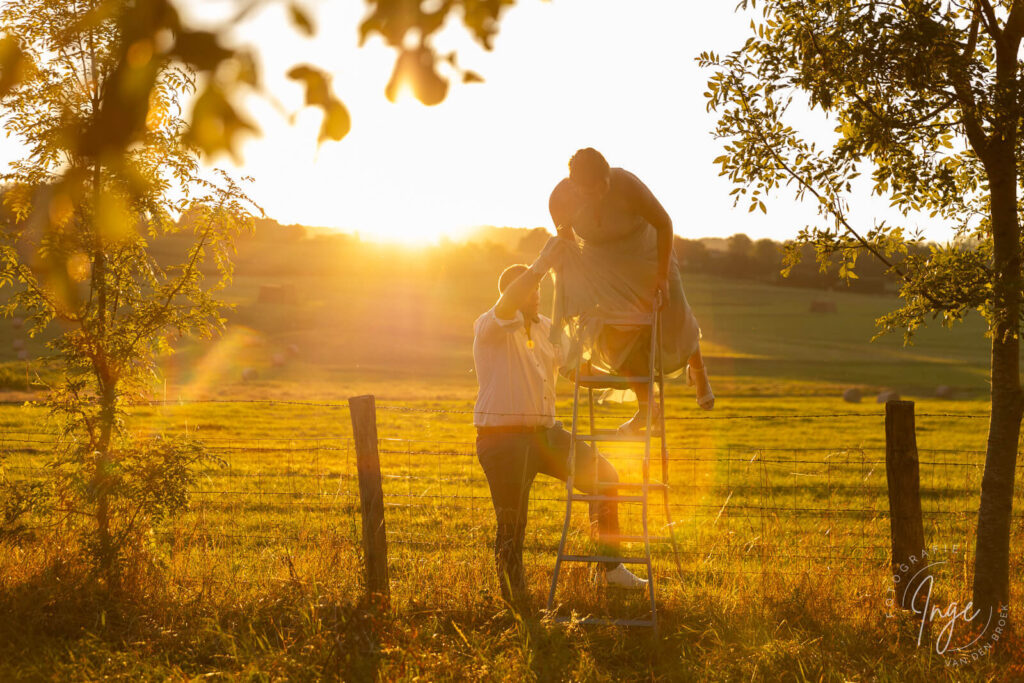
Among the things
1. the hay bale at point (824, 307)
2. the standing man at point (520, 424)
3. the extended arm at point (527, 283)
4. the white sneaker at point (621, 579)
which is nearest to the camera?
the extended arm at point (527, 283)

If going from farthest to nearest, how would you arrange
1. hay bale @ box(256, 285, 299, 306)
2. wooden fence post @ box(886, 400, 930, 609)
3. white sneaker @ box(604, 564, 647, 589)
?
hay bale @ box(256, 285, 299, 306), white sneaker @ box(604, 564, 647, 589), wooden fence post @ box(886, 400, 930, 609)

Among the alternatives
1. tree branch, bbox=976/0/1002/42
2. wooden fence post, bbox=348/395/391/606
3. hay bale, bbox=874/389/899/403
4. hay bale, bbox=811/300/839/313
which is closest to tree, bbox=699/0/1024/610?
tree branch, bbox=976/0/1002/42

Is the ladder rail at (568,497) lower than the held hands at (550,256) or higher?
lower

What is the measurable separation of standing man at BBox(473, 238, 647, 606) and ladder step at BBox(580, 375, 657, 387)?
444 millimetres

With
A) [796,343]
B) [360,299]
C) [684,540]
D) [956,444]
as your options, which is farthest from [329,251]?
[684,540]

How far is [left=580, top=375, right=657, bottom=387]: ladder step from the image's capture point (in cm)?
619

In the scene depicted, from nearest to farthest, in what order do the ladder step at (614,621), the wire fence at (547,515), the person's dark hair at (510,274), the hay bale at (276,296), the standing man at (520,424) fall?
the ladder step at (614,621), the standing man at (520,424), the wire fence at (547,515), the person's dark hair at (510,274), the hay bale at (276,296)

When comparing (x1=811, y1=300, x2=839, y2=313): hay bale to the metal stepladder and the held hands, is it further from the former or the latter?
the held hands

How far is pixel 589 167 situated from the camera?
6.06 meters

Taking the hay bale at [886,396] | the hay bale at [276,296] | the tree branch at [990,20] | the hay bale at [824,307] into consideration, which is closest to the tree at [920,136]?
the tree branch at [990,20]

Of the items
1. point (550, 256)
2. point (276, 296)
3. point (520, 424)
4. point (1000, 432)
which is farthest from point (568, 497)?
point (276, 296)

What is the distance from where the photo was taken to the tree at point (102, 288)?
642cm

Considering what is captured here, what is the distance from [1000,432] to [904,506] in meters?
0.81

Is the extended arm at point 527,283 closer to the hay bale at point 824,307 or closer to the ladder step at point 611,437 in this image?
the ladder step at point 611,437
